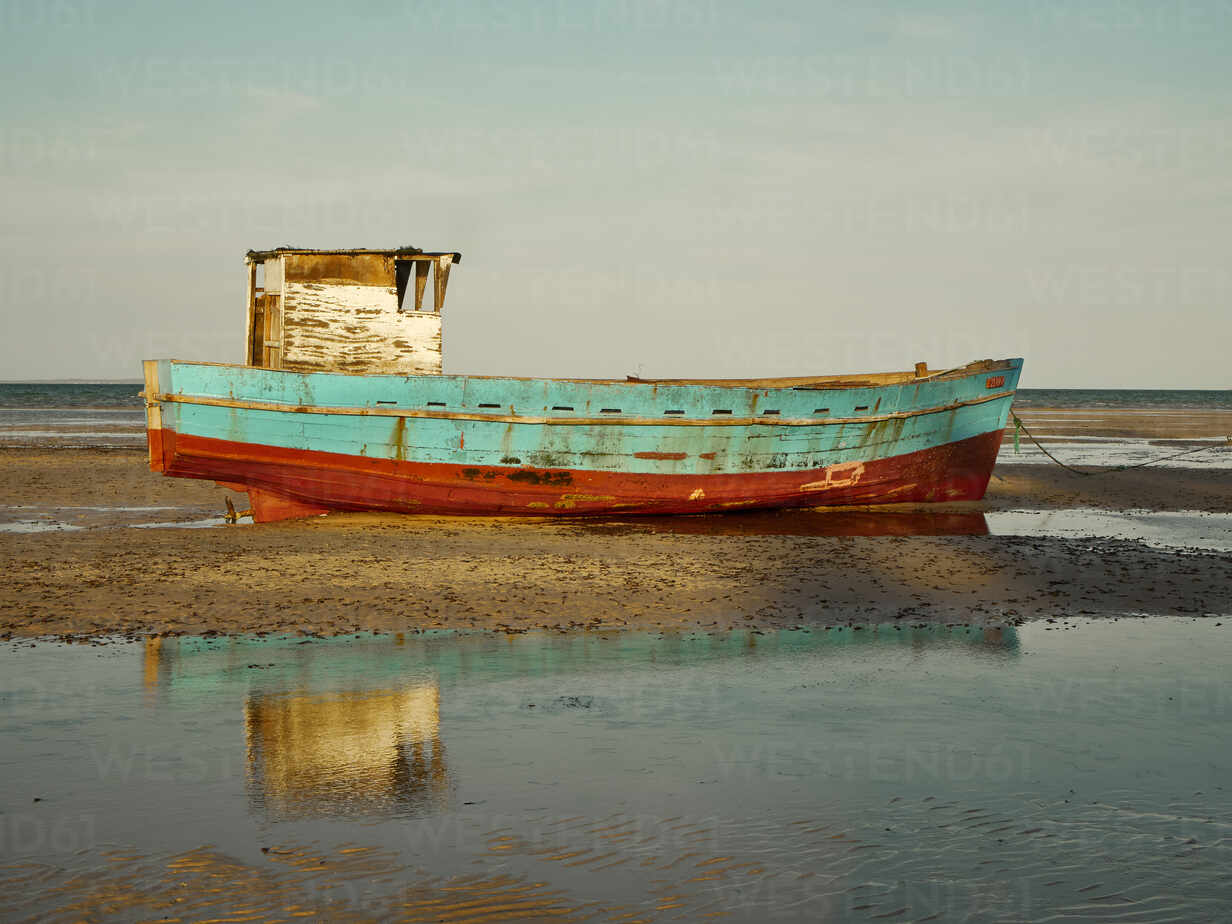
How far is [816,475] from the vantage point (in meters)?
18.1

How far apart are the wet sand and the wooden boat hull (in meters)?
0.55

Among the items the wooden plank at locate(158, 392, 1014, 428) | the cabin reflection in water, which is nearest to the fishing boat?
the wooden plank at locate(158, 392, 1014, 428)


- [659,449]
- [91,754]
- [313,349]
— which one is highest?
[313,349]

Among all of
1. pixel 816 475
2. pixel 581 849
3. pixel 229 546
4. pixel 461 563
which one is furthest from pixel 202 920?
pixel 816 475

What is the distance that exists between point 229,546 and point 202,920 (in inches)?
381

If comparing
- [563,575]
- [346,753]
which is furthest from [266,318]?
[346,753]

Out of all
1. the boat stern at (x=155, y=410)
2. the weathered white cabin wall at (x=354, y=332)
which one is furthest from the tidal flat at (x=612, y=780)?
the weathered white cabin wall at (x=354, y=332)

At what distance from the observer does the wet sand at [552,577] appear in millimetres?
9570

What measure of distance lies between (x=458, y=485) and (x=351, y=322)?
9.14ft

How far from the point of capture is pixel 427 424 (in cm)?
1628

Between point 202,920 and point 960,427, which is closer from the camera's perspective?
point 202,920

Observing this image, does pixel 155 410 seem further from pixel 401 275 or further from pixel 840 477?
pixel 840 477

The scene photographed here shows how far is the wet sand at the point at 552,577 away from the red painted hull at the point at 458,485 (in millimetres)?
390

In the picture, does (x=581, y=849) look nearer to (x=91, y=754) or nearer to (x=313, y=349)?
(x=91, y=754)
